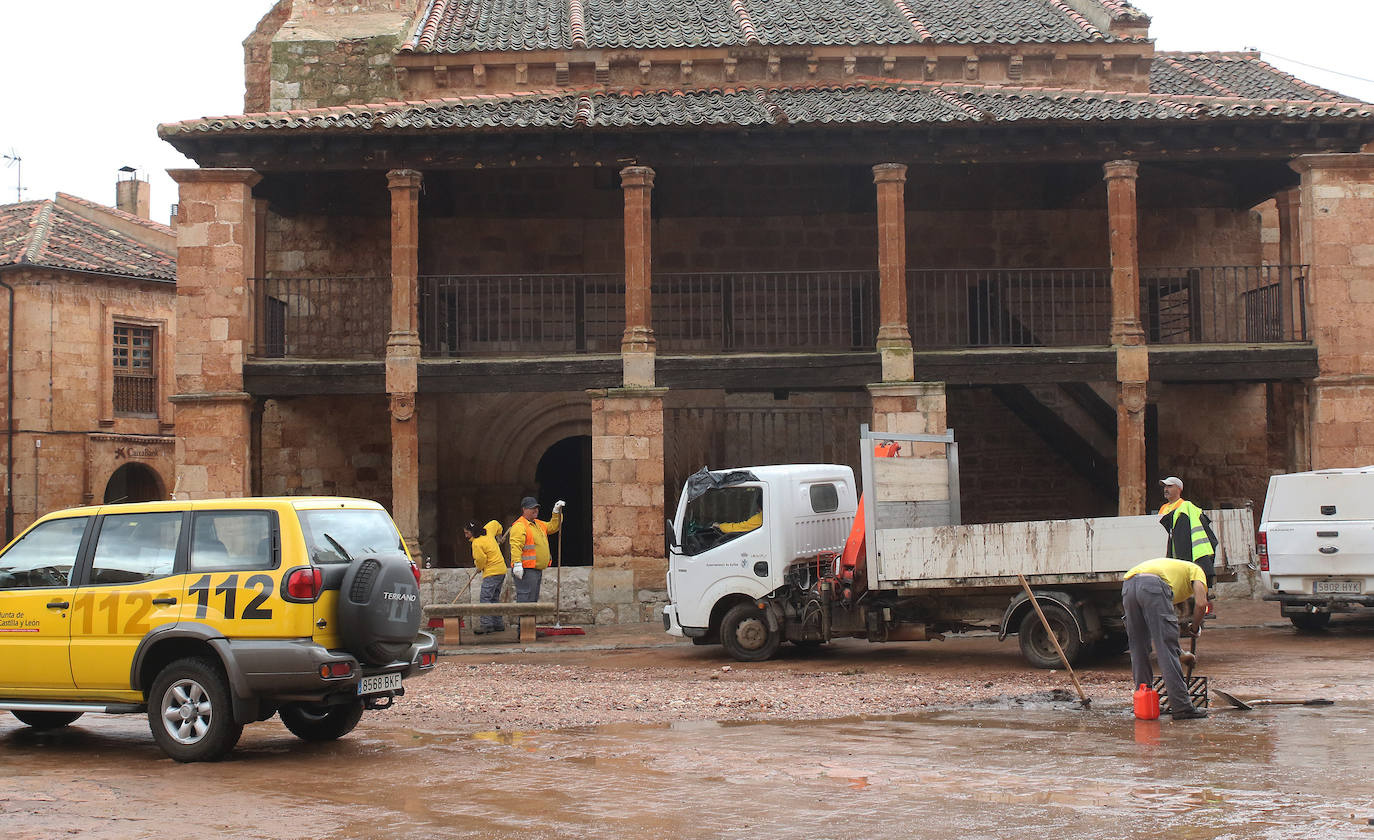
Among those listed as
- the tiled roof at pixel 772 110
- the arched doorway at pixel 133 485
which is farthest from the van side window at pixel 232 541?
the arched doorway at pixel 133 485

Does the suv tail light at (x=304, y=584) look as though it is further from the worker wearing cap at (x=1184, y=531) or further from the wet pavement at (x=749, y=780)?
the worker wearing cap at (x=1184, y=531)

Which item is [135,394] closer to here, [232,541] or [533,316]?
[533,316]

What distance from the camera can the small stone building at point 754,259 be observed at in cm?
1703

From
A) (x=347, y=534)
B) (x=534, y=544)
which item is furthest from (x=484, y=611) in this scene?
(x=347, y=534)

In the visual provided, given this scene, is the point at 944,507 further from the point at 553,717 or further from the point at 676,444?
the point at 676,444

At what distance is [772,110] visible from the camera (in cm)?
1722

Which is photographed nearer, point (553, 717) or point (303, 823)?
point (303, 823)

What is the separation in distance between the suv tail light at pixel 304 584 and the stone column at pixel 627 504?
9193mm

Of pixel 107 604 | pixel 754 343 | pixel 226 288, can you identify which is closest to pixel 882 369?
pixel 754 343

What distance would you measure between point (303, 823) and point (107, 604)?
2.59 metres

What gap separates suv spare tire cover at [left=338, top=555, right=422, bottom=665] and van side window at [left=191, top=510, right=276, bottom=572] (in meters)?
0.50

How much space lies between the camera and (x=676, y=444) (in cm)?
2036

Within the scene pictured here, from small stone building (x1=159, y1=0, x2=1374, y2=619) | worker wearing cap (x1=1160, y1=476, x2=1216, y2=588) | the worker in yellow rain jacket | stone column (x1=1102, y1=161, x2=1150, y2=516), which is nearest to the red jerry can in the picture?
worker wearing cap (x1=1160, y1=476, x2=1216, y2=588)

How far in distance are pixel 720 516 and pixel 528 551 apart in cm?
289
